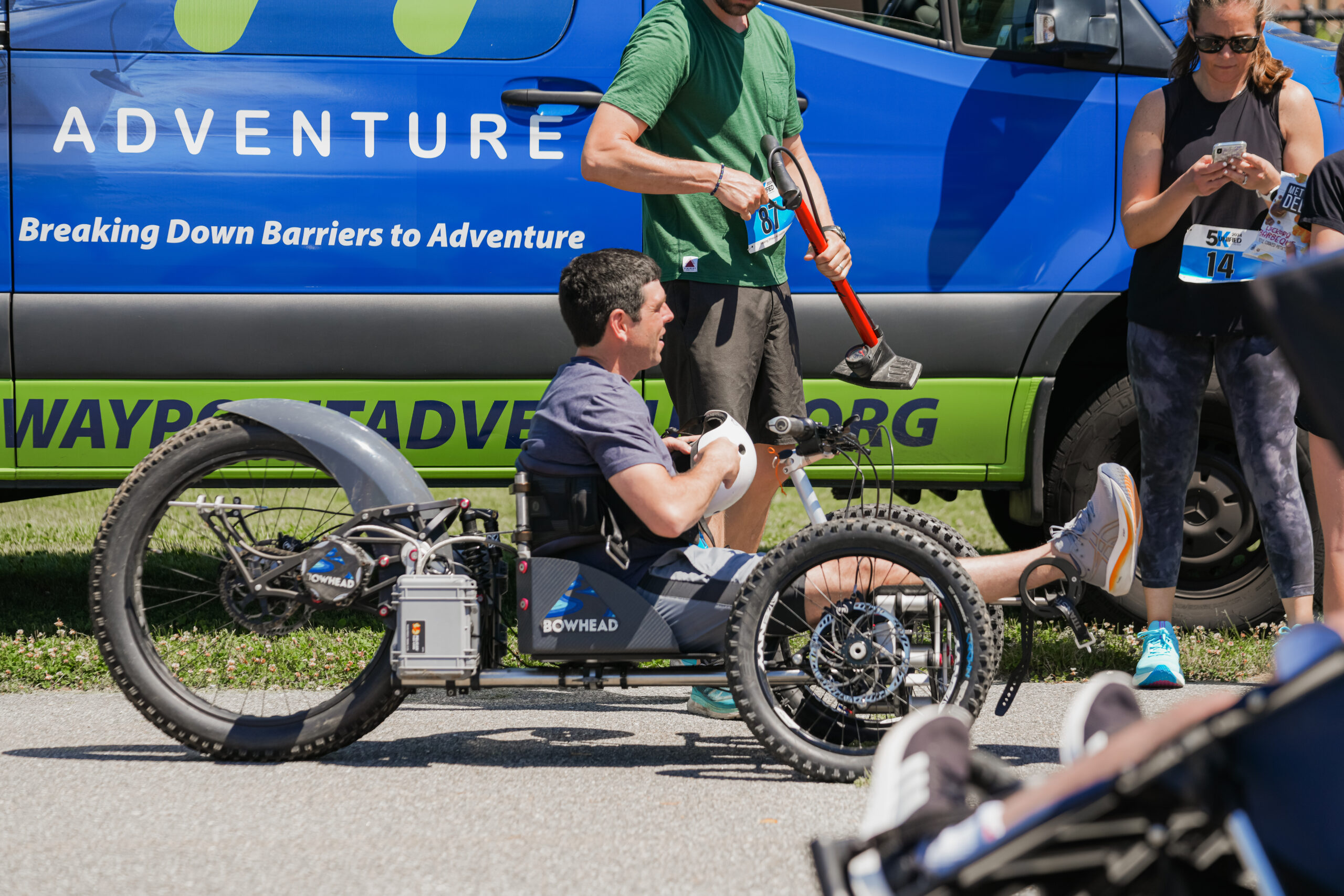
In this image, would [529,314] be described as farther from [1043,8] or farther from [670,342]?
[1043,8]

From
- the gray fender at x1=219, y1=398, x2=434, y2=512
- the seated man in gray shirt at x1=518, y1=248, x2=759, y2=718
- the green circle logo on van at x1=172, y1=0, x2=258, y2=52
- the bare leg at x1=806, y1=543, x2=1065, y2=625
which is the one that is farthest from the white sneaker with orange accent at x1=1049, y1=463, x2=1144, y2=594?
the green circle logo on van at x1=172, y1=0, x2=258, y2=52

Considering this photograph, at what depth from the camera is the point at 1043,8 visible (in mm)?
4281

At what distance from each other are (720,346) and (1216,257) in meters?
1.34

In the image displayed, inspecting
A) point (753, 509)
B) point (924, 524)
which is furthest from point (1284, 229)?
point (753, 509)

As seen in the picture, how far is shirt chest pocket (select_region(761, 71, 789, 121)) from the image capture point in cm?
382

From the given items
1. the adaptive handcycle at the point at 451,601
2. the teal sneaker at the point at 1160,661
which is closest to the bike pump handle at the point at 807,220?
the adaptive handcycle at the point at 451,601

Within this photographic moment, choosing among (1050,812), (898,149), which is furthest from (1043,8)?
(1050,812)

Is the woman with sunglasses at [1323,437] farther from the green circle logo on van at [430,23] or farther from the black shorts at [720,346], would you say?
the green circle logo on van at [430,23]

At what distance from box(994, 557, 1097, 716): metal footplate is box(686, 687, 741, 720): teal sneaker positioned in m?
0.77

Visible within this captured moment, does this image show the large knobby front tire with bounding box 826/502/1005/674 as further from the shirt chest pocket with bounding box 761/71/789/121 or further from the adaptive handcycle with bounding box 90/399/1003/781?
the shirt chest pocket with bounding box 761/71/789/121

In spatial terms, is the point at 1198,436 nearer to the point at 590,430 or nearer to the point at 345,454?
the point at 590,430

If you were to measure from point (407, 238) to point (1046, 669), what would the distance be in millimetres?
2337

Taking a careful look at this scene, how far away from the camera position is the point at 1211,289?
371cm

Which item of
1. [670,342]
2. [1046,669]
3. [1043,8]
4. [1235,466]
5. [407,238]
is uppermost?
[1043,8]
